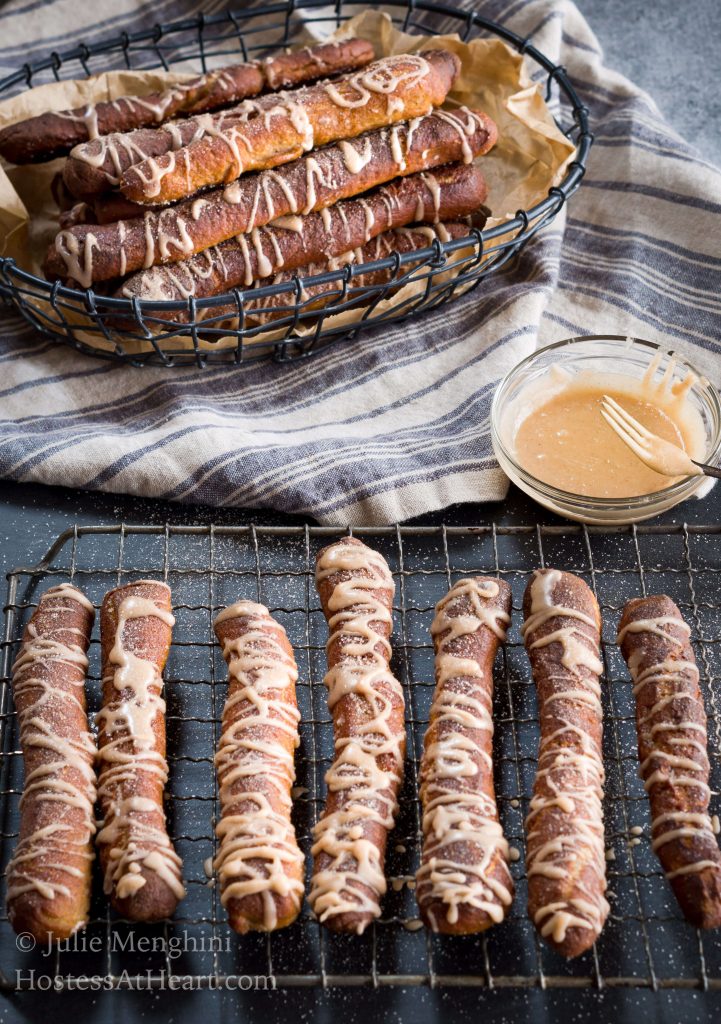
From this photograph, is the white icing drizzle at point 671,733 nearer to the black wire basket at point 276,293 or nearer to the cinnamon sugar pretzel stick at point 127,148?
the black wire basket at point 276,293

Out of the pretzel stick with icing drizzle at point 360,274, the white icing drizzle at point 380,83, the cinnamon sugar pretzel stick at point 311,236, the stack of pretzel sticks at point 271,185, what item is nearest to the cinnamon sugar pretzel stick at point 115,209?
the stack of pretzel sticks at point 271,185

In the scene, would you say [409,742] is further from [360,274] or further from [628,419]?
[360,274]

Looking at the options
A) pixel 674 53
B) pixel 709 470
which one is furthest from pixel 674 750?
pixel 674 53

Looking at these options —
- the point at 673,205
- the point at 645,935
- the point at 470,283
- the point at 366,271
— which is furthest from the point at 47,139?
the point at 645,935

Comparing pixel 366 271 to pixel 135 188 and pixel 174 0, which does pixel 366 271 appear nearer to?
pixel 135 188

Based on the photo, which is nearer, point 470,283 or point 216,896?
point 216,896

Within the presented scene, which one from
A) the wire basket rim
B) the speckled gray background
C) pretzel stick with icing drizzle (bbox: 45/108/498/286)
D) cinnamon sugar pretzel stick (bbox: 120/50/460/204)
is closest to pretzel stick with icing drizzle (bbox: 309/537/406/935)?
the wire basket rim
